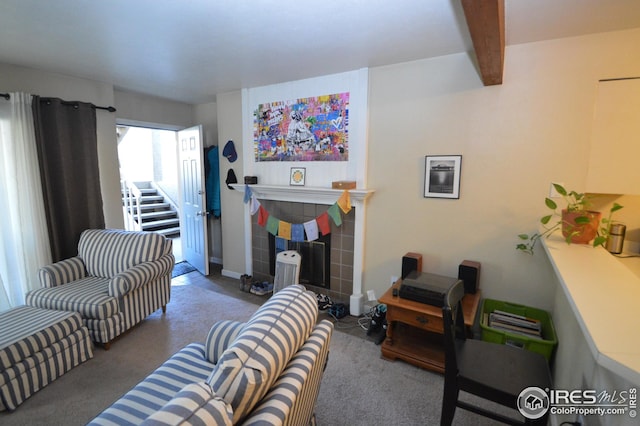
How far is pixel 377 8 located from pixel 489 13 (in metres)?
0.63

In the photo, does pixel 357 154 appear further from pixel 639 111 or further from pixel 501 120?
pixel 639 111

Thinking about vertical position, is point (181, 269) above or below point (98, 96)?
below

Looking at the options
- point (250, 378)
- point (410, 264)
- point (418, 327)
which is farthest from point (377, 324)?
point (250, 378)

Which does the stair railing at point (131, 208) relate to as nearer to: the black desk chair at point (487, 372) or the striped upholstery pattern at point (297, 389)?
the striped upholstery pattern at point (297, 389)

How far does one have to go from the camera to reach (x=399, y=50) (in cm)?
229

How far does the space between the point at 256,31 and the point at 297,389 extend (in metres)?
2.09

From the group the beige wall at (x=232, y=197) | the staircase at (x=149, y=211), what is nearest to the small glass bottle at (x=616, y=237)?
the beige wall at (x=232, y=197)

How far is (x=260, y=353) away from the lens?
1051mm

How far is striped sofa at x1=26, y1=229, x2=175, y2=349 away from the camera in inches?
94.0

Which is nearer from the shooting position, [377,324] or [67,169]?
[377,324]

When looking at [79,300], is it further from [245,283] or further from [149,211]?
[149,211]

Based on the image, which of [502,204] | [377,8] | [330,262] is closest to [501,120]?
[502,204]

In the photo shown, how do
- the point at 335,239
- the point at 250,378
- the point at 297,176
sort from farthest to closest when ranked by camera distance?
1. the point at 297,176
2. the point at 335,239
3. the point at 250,378

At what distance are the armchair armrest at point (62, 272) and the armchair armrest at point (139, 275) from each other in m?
0.60
